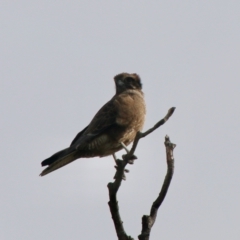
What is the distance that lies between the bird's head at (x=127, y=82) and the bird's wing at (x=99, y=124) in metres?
0.90

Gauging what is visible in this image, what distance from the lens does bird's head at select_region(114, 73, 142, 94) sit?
10.4 meters

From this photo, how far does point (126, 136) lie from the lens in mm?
9148

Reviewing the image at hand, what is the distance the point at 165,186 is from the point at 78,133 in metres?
4.21

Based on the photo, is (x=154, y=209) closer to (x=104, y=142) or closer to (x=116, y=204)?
(x=116, y=204)

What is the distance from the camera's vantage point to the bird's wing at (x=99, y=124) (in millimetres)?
8970

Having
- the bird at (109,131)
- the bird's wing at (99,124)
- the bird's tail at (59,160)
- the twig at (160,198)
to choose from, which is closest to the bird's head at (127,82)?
the bird at (109,131)

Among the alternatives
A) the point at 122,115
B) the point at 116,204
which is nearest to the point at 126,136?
the point at 122,115

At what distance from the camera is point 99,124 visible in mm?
9148

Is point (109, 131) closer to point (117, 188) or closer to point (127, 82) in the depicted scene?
point (127, 82)

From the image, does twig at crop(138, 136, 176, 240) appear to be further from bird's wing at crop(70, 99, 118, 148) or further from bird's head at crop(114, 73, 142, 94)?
bird's head at crop(114, 73, 142, 94)

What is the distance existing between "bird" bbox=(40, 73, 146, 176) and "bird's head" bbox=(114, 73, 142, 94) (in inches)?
27.0

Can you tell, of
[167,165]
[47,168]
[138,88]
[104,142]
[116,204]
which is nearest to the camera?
[167,165]

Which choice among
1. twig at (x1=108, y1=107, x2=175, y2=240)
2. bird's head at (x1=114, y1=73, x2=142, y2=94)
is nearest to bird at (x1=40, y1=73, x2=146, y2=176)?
bird's head at (x1=114, y1=73, x2=142, y2=94)

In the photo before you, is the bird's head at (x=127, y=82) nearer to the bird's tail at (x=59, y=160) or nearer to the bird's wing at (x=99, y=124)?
the bird's wing at (x=99, y=124)
